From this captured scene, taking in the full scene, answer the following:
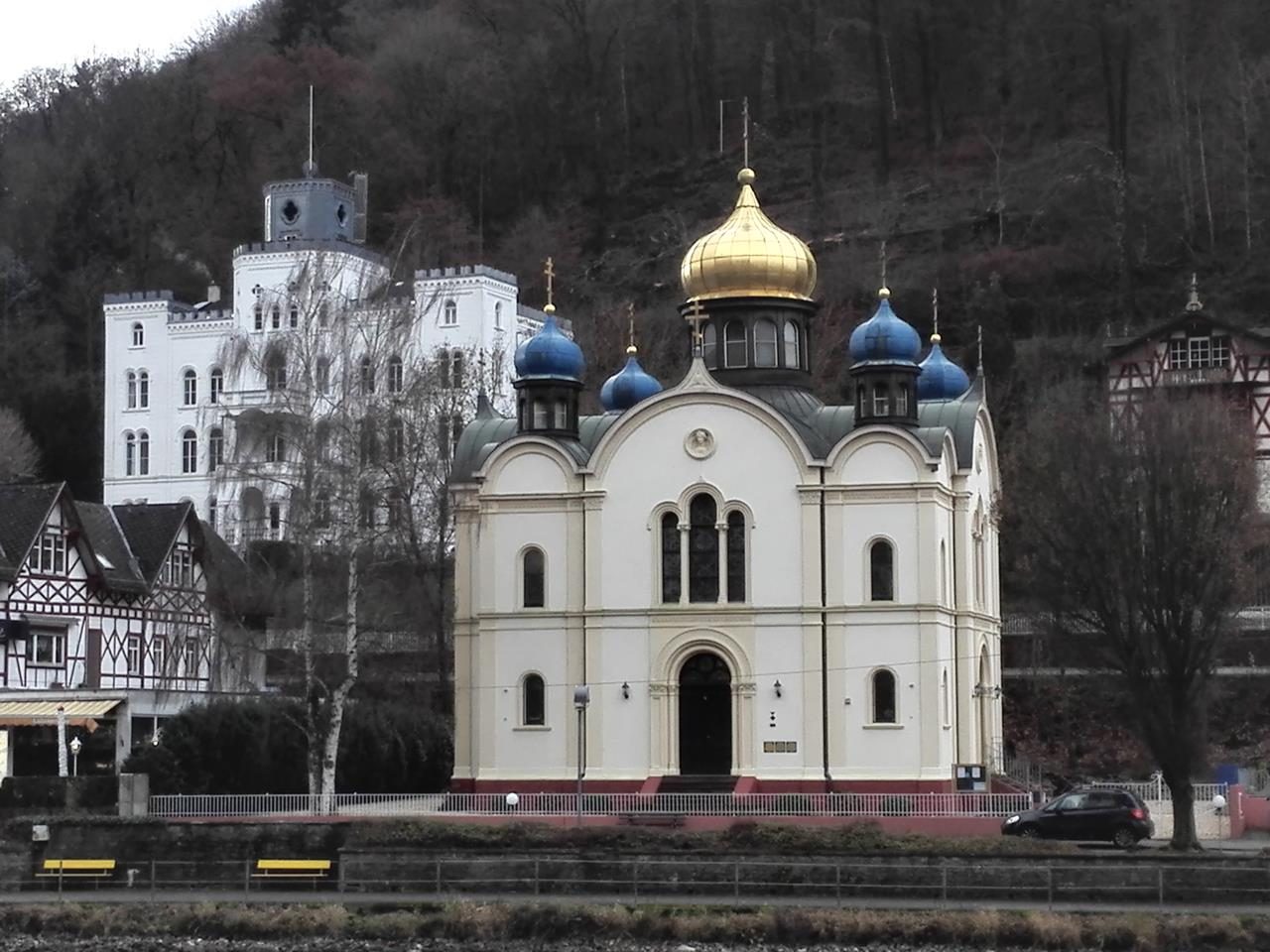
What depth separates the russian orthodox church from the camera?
163ft

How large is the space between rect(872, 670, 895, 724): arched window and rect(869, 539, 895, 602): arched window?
1.58 meters

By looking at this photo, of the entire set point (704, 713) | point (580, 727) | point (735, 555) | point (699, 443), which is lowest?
point (580, 727)

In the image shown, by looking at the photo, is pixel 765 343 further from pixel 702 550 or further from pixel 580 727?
pixel 580 727

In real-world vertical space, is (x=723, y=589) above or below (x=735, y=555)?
below

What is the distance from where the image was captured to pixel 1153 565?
43.2 m

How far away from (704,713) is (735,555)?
3296 mm

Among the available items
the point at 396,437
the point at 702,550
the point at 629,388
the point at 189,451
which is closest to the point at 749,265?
the point at 629,388

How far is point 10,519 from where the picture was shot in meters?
58.8

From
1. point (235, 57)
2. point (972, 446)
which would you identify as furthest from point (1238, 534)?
point (235, 57)

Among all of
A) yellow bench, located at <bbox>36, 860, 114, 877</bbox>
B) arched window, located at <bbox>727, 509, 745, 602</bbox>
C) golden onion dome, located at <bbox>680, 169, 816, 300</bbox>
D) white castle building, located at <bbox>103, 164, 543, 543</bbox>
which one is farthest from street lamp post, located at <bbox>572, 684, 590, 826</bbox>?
white castle building, located at <bbox>103, 164, 543, 543</bbox>

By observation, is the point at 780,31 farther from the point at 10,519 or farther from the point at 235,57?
the point at 10,519

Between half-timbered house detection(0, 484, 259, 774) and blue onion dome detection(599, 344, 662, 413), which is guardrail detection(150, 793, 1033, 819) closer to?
half-timbered house detection(0, 484, 259, 774)

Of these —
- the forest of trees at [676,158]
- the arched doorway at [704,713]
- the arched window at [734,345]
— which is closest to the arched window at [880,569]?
the arched doorway at [704,713]

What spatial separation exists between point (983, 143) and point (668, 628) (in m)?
54.8
